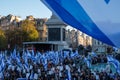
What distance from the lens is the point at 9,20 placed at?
130 m

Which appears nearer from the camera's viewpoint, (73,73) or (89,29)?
(89,29)

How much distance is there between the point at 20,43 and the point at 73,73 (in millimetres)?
66435

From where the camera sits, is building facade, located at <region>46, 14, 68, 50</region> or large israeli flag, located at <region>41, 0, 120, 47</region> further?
building facade, located at <region>46, 14, 68, 50</region>

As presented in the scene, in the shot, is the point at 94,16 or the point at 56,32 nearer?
the point at 94,16

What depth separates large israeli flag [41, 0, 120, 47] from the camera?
621 cm

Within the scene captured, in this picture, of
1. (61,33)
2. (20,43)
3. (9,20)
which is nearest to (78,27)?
(61,33)

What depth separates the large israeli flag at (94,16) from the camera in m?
6.21

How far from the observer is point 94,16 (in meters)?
6.23

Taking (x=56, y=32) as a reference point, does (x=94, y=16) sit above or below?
below

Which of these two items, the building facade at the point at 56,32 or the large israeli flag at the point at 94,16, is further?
the building facade at the point at 56,32

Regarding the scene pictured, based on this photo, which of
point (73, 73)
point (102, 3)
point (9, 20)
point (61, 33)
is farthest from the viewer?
point (9, 20)

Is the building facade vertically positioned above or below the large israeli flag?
above

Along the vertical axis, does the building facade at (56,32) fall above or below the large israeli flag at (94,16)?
above

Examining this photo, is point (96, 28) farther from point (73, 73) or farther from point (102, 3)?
point (73, 73)
